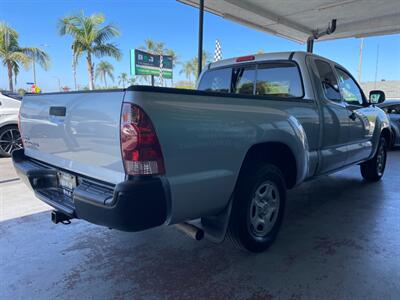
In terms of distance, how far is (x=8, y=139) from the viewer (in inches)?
284

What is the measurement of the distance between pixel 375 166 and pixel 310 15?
6464 mm

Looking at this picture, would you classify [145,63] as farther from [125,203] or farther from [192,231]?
[125,203]

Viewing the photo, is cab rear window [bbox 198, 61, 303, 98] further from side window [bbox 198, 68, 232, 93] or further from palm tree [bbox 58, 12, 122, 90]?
palm tree [bbox 58, 12, 122, 90]

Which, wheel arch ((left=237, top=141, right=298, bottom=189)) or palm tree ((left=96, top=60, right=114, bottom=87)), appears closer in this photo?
wheel arch ((left=237, top=141, right=298, bottom=189))

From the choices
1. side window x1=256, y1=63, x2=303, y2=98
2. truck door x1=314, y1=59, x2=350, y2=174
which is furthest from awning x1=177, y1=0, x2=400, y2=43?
truck door x1=314, y1=59, x2=350, y2=174

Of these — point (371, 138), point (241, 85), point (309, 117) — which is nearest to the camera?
point (309, 117)

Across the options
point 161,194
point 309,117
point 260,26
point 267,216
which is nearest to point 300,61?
point 309,117

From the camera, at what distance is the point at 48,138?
2641 millimetres

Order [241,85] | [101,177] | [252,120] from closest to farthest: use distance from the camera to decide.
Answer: [101,177] < [252,120] < [241,85]

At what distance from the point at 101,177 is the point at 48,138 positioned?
0.79 meters

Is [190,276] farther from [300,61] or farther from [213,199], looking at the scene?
[300,61]

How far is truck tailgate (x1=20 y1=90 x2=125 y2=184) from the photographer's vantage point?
204cm

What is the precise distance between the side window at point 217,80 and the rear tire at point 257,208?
1641 millimetres

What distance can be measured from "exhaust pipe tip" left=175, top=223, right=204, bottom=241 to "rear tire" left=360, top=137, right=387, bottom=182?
4.21 meters
